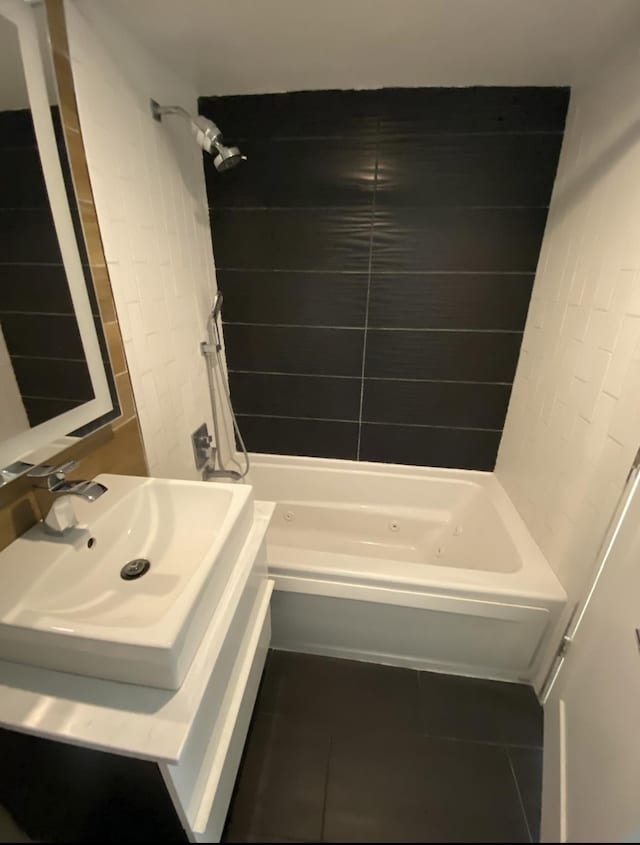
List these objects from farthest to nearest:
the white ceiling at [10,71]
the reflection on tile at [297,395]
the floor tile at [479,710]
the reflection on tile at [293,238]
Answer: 1. the reflection on tile at [297,395]
2. the reflection on tile at [293,238]
3. the floor tile at [479,710]
4. the white ceiling at [10,71]

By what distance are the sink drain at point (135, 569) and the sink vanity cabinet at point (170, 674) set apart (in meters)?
0.02

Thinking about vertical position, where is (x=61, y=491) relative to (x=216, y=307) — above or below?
below

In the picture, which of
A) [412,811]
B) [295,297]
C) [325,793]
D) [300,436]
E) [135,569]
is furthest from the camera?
[300,436]

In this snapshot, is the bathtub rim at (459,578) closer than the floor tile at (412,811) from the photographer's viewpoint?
No

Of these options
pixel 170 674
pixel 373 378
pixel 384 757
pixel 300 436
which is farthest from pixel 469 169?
pixel 384 757

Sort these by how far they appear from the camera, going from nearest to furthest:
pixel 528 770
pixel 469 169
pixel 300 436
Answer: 1. pixel 528 770
2. pixel 469 169
3. pixel 300 436

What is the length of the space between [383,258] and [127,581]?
1.54m

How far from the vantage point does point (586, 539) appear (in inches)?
44.6

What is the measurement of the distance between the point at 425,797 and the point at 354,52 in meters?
1.84

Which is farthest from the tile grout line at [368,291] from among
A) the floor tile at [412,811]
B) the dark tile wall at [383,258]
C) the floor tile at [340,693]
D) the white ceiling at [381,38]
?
the floor tile at [412,811]

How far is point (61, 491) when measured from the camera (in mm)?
828

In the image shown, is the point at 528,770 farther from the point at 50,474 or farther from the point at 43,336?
the point at 43,336

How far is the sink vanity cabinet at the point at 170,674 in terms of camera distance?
0.62m

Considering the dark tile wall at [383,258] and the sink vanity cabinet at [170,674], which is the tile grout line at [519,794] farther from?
the dark tile wall at [383,258]
